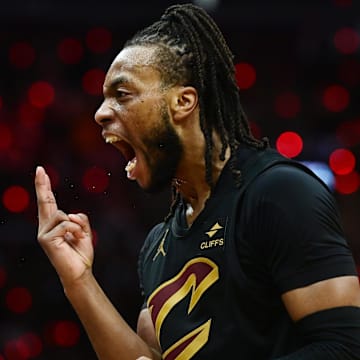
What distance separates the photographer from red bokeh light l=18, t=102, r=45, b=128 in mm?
4176

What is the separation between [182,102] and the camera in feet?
4.84

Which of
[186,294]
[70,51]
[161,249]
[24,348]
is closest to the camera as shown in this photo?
[186,294]

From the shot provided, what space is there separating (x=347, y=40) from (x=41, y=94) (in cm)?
169

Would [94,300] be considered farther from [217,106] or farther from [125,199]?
[125,199]

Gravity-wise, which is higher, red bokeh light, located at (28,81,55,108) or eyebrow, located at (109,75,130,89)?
red bokeh light, located at (28,81,55,108)

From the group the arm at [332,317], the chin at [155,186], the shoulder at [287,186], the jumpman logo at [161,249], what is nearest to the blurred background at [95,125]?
the jumpman logo at [161,249]

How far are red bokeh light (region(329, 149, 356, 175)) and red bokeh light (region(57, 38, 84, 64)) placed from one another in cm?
143

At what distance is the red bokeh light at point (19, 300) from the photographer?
12.6 feet

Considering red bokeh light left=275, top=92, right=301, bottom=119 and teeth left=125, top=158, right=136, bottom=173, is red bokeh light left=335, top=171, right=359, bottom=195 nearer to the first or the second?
red bokeh light left=275, top=92, right=301, bottom=119

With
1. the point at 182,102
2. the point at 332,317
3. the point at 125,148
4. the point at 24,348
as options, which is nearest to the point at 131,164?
the point at 125,148

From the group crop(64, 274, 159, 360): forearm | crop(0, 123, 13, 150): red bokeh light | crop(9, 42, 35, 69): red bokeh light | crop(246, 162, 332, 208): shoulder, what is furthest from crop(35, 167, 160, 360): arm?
crop(9, 42, 35, 69): red bokeh light

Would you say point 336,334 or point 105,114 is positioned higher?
point 105,114

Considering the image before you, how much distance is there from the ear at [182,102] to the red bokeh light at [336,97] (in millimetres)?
3272

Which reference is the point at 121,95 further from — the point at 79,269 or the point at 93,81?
the point at 93,81
